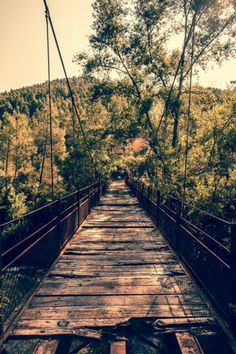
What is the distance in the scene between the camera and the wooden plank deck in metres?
3.60

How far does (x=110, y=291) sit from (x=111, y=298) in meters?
0.24

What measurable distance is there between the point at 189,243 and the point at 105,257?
187 cm

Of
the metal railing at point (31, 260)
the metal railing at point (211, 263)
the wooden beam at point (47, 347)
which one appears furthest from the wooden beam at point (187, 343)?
the metal railing at point (31, 260)

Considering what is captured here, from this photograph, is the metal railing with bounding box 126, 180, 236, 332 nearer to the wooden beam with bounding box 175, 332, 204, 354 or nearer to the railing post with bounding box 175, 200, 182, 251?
the railing post with bounding box 175, 200, 182, 251

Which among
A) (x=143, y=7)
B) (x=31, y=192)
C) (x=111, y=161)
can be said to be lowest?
(x=31, y=192)

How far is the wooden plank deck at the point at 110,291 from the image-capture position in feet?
11.8

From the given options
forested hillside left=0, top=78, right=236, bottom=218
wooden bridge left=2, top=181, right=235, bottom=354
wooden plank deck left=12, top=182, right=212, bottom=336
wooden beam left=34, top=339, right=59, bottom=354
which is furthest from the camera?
forested hillside left=0, top=78, right=236, bottom=218

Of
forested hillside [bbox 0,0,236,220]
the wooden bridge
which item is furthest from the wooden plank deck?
forested hillside [bbox 0,0,236,220]

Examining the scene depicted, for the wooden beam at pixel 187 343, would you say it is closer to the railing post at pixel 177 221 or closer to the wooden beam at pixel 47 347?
the wooden beam at pixel 47 347

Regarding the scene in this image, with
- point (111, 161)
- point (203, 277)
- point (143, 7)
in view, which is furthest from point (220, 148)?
point (111, 161)

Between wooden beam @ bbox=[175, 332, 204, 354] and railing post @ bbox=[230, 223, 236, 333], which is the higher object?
railing post @ bbox=[230, 223, 236, 333]

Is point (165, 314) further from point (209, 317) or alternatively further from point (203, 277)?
point (203, 277)

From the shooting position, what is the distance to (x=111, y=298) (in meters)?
4.21

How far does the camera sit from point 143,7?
18.0 m
